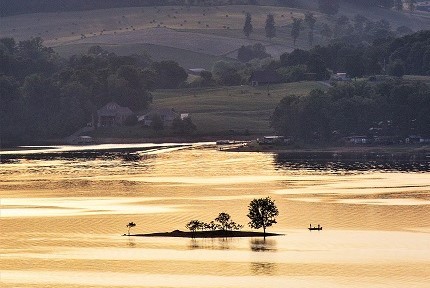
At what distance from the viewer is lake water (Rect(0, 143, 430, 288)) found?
109562 millimetres

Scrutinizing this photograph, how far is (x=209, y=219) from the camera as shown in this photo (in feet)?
453

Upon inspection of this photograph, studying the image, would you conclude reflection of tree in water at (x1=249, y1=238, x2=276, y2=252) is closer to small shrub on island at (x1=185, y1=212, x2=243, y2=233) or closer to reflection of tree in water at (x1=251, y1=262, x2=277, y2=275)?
small shrub on island at (x1=185, y1=212, x2=243, y2=233)

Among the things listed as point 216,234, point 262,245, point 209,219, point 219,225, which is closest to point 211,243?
point 216,234

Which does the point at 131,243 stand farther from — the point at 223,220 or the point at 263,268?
the point at 263,268

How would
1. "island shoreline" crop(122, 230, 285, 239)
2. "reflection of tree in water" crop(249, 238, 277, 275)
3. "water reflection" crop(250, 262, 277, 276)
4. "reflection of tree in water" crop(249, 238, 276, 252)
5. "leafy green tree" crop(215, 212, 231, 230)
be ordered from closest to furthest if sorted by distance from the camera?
1. "water reflection" crop(250, 262, 277, 276)
2. "reflection of tree in water" crop(249, 238, 277, 275)
3. "reflection of tree in water" crop(249, 238, 276, 252)
4. "island shoreline" crop(122, 230, 285, 239)
5. "leafy green tree" crop(215, 212, 231, 230)

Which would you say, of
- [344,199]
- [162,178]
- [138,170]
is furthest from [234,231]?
[138,170]

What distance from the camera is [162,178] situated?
186375mm

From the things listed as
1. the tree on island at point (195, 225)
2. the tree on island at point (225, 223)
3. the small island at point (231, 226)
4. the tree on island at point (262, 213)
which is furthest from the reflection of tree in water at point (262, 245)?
the tree on island at point (195, 225)

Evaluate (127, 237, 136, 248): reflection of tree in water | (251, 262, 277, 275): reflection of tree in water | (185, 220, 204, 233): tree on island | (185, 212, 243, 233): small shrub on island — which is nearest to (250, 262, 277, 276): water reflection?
(251, 262, 277, 275): reflection of tree in water

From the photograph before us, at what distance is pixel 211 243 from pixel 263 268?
12475mm

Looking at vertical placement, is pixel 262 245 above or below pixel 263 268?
above

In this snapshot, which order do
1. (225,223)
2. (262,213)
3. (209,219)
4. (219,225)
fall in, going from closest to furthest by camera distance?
1. (262,213)
2. (225,223)
3. (219,225)
4. (209,219)

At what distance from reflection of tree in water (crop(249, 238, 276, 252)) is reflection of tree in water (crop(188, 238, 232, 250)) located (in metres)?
1.86

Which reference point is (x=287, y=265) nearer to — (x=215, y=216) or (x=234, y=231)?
(x=234, y=231)
